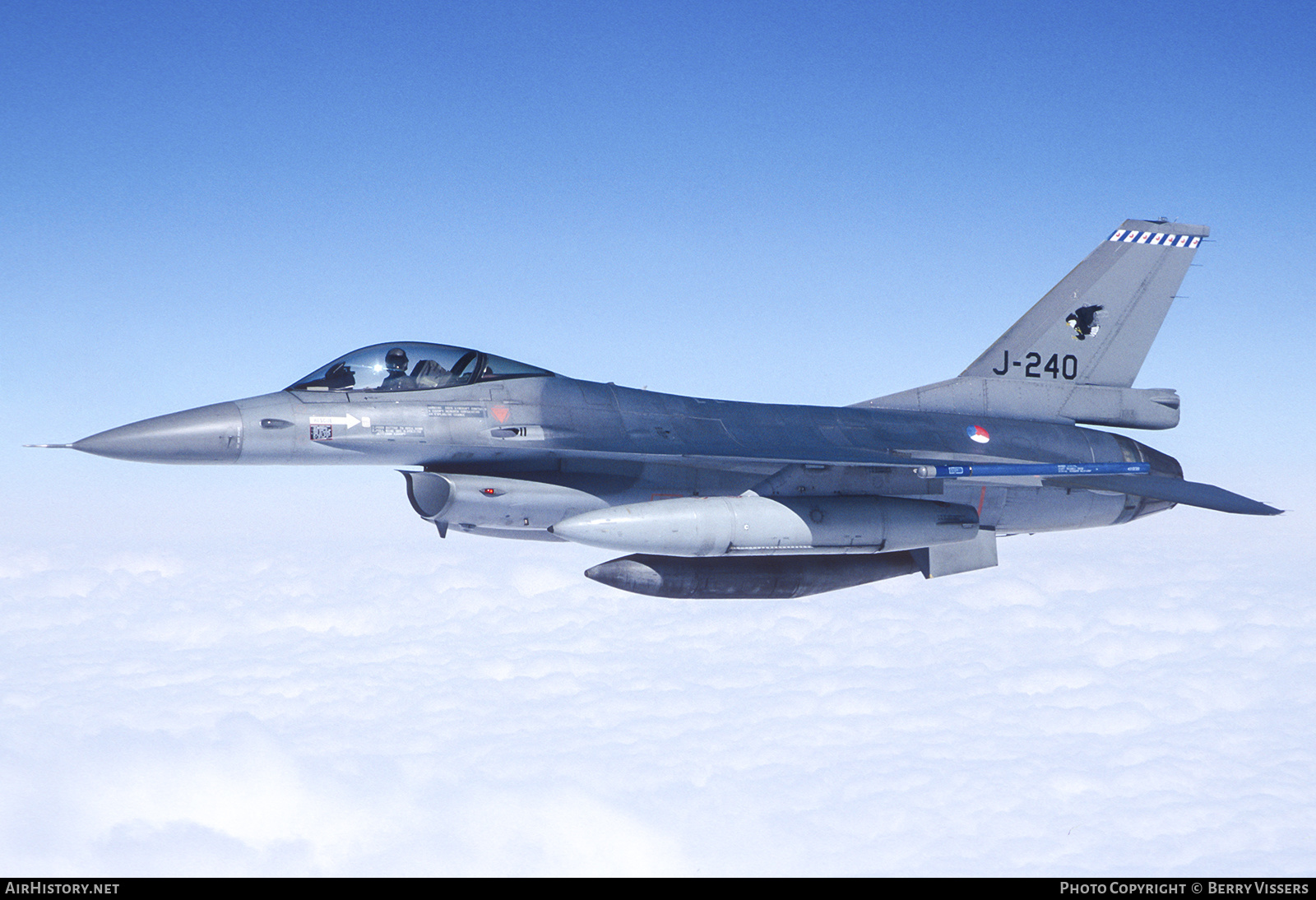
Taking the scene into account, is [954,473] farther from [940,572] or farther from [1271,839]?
[1271,839]

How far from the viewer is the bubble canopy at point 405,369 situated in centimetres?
1005

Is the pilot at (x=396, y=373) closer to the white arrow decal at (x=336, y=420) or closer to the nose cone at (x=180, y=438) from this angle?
the white arrow decal at (x=336, y=420)

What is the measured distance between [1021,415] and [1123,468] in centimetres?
216

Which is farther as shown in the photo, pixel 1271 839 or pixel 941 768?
pixel 941 768

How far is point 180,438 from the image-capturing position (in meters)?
9.09

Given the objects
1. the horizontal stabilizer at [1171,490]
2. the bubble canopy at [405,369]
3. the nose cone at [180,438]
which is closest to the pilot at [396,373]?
the bubble canopy at [405,369]

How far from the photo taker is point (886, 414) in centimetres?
1283

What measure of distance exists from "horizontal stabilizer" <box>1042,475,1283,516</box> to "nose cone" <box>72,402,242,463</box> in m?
9.73

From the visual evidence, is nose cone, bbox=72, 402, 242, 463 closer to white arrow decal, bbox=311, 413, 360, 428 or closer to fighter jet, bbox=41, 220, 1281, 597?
fighter jet, bbox=41, 220, 1281, 597

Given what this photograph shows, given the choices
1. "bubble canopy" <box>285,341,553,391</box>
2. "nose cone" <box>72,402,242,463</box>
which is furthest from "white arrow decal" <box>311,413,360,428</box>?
"nose cone" <box>72,402,242,463</box>

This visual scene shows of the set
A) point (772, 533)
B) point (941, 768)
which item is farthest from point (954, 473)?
point (941, 768)

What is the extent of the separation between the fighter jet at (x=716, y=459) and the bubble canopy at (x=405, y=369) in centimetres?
2

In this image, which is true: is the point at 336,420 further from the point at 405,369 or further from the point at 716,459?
the point at 716,459
